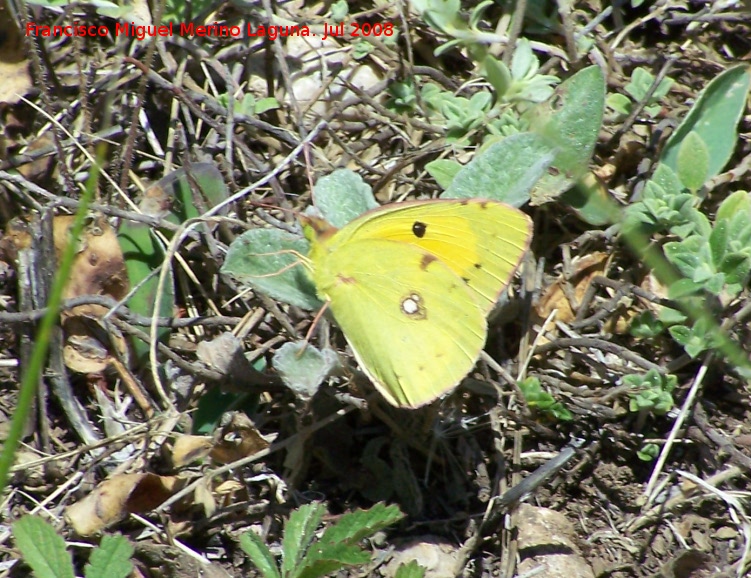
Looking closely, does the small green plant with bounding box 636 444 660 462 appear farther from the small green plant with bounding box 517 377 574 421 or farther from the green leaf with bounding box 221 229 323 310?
the green leaf with bounding box 221 229 323 310

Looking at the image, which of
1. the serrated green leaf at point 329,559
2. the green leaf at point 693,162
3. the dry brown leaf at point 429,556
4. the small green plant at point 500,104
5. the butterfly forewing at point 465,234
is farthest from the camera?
the small green plant at point 500,104

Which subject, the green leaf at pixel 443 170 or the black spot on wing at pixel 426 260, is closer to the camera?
the black spot on wing at pixel 426 260

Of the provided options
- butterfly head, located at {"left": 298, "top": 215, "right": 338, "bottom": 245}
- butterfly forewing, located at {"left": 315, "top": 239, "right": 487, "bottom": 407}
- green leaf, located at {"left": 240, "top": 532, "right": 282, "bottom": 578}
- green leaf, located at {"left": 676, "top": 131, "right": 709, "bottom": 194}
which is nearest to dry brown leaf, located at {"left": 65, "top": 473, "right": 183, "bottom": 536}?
green leaf, located at {"left": 240, "top": 532, "right": 282, "bottom": 578}

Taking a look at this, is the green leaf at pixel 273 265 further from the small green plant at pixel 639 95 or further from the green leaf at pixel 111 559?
the small green plant at pixel 639 95

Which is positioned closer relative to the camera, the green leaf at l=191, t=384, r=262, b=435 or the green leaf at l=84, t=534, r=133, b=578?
the green leaf at l=84, t=534, r=133, b=578

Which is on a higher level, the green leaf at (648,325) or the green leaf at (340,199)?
the green leaf at (340,199)

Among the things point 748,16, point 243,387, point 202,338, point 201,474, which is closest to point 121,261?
point 202,338

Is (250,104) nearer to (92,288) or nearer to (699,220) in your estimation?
(92,288)

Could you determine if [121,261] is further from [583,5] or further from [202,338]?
[583,5]

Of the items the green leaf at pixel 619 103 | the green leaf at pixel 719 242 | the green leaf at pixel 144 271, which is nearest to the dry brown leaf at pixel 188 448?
the green leaf at pixel 144 271
